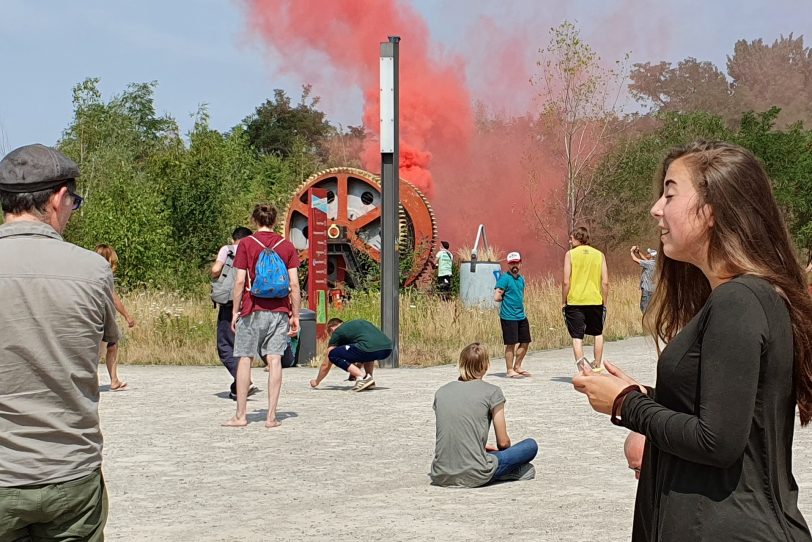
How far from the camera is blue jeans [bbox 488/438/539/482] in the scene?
7531 millimetres

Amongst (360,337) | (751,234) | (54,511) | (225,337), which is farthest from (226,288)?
(751,234)

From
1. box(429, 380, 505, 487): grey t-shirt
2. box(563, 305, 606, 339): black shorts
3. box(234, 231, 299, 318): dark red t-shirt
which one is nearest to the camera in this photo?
box(429, 380, 505, 487): grey t-shirt

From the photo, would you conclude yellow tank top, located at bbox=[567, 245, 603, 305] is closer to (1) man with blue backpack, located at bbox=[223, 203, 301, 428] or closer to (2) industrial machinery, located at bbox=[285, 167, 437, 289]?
(1) man with blue backpack, located at bbox=[223, 203, 301, 428]

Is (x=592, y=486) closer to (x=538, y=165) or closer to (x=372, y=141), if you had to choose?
(x=372, y=141)

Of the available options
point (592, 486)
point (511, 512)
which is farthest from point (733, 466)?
point (592, 486)

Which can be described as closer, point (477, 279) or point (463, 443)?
point (463, 443)

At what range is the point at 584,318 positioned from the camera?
13.1 metres

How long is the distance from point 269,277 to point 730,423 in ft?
25.5

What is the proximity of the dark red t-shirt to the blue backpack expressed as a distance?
0.19 feet

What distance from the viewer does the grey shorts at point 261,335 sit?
9961mm

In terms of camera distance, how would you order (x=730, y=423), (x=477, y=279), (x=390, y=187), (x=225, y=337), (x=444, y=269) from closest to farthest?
(x=730, y=423) < (x=225, y=337) < (x=390, y=187) < (x=477, y=279) < (x=444, y=269)

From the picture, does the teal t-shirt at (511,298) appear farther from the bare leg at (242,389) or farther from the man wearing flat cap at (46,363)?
the man wearing flat cap at (46,363)

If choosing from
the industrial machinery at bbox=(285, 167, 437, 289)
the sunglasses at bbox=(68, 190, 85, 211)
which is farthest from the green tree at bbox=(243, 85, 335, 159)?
the sunglasses at bbox=(68, 190, 85, 211)

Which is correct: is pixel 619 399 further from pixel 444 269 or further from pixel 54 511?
pixel 444 269
